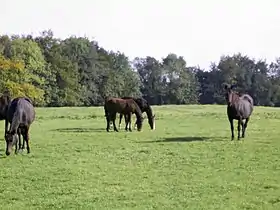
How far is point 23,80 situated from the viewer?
61.6 meters

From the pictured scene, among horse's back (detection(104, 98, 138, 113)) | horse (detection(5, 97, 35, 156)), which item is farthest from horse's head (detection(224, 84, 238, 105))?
horse (detection(5, 97, 35, 156))

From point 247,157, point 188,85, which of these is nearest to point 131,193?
point 247,157

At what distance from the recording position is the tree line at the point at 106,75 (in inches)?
2729

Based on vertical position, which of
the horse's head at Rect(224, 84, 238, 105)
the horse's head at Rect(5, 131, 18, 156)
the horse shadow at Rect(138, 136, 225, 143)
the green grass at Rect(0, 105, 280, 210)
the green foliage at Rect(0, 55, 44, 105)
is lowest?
the green grass at Rect(0, 105, 280, 210)

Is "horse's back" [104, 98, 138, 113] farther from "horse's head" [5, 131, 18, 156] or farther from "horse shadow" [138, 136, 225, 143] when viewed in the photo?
"horse's head" [5, 131, 18, 156]

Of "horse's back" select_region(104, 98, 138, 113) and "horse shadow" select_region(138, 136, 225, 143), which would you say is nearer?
"horse shadow" select_region(138, 136, 225, 143)

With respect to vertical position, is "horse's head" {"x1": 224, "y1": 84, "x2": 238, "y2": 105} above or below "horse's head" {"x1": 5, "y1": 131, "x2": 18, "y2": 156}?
above

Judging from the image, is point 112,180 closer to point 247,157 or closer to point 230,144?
point 247,157

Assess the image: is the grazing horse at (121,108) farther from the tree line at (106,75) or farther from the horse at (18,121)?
the tree line at (106,75)

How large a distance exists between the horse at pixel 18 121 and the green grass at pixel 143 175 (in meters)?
0.46

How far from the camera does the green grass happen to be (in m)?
11.2

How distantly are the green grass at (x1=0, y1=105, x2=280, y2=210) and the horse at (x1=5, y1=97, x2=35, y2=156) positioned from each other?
46cm

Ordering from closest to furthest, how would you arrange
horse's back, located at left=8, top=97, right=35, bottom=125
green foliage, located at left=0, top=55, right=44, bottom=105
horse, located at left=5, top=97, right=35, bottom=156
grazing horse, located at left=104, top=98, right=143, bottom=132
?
horse, located at left=5, top=97, right=35, bottom=156 < horse's back, located at left=8, top=97, right=35, bottom=125 < grazing horse, located at left=104, top=98, right=143, bottom=132 < green foliage, located at left=0, top=55, right=44, bottom=105

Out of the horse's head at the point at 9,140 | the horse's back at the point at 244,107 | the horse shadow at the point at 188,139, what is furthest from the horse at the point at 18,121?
the horse's back at the point at 244,107
